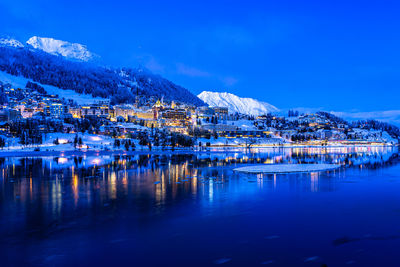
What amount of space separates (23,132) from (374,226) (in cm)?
12210

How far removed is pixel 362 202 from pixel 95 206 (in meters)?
13.1

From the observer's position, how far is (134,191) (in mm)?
19953

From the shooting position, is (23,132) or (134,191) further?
(23,132)

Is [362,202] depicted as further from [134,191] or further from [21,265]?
[21,265]

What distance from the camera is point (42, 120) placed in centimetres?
14512

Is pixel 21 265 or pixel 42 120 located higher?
pixel 42 120

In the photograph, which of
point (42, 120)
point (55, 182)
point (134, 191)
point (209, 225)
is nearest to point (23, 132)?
point (42, 120)

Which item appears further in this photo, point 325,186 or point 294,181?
point 294,181

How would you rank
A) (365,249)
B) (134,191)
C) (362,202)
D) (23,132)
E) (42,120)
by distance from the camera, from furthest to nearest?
(42,120) → (23,132) → (134,191) → (362,202) → (365,249)

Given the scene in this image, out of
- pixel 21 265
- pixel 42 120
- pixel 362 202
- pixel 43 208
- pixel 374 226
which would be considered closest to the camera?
pixel 21 265

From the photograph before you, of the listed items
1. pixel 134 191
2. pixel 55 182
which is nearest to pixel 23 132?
pixel 55 182

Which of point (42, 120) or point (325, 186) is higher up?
point (42, 120)

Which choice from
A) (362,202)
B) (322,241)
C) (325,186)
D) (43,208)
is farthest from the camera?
(325,186)

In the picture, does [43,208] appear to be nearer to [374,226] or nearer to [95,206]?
[95,206]
